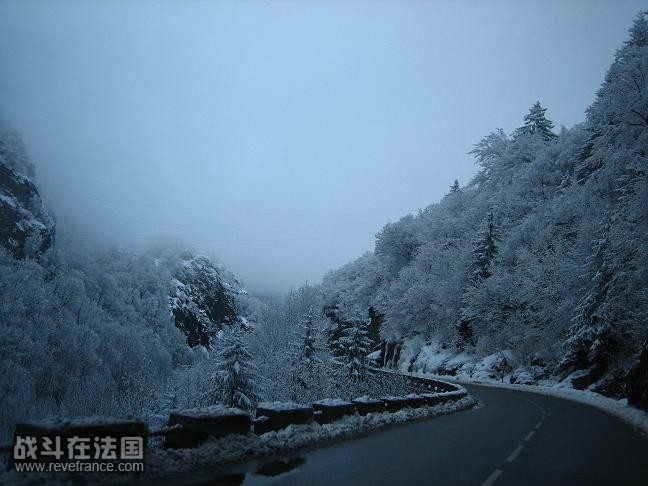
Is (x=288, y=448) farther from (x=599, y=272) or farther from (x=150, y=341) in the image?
(x=150, y=341)

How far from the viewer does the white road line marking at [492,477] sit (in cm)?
650

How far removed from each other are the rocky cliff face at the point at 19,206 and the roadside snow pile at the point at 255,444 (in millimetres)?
81248

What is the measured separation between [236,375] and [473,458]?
16.5m

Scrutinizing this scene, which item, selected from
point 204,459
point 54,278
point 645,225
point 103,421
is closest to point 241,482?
point 204,459

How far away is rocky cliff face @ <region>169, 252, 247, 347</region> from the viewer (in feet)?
473

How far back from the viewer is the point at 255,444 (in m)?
7.68

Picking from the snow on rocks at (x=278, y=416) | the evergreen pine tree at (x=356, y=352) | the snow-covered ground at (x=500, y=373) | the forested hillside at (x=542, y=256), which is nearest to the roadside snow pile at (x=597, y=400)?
the snow-covered ground at (x=500, y=373)

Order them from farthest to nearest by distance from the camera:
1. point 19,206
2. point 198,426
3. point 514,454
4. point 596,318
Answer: point 19,206, point 596,318, point 514,454, point 198,426

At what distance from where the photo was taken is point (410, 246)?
6216 cm

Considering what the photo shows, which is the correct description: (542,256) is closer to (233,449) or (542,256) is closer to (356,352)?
(356,352)

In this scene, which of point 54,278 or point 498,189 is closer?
point 498,189

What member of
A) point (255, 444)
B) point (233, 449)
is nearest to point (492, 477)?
point (255, 444)

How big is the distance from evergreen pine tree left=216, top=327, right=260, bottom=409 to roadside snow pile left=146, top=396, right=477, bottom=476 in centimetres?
1160

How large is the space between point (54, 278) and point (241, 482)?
79.9 metres
